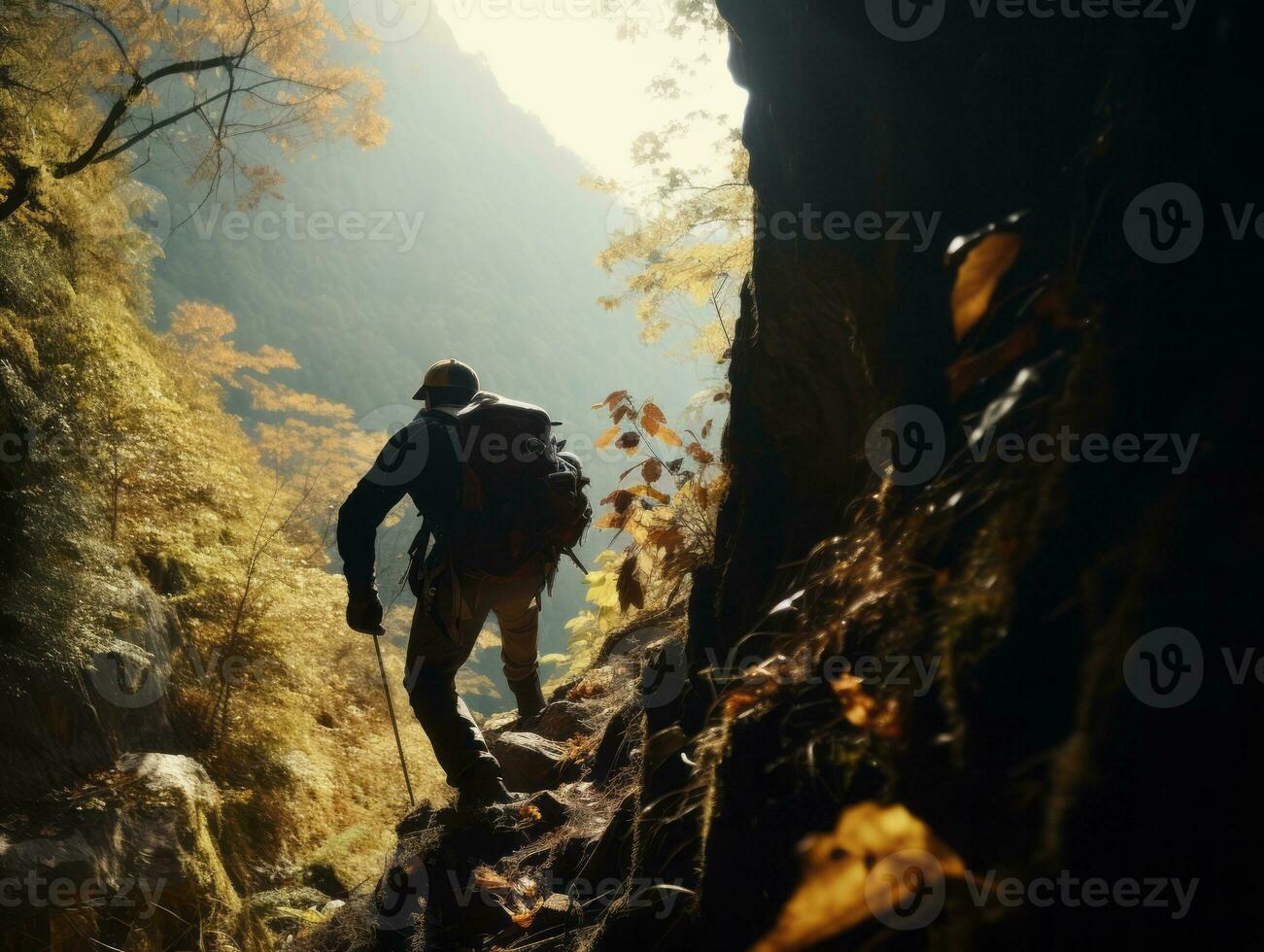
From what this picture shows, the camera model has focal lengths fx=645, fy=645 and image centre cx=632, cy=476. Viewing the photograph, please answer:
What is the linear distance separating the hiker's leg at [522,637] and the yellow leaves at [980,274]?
3.26 m

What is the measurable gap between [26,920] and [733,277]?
7799 mm

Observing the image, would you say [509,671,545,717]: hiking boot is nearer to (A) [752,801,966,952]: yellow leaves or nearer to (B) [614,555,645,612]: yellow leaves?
(B) [614,555,645,612]: yellow leaves

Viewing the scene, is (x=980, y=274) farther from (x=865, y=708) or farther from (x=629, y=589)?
(x=629, y=589)

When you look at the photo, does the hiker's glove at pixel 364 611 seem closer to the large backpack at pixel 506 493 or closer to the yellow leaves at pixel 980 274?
the large backpack at pixel 506 493

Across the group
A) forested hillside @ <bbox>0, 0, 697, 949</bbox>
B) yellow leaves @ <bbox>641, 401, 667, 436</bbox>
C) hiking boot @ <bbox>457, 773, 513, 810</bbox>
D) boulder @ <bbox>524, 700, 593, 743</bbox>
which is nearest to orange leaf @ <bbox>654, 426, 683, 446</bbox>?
yellow leaves @ <bbox>641, 401, 667, 436</bbox>

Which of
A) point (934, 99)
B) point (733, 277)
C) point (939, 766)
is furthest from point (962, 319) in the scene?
point (733, 277)

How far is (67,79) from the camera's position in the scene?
6.86 meters

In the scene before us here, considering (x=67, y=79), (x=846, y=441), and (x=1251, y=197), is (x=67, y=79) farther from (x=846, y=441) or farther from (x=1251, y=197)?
(x=1251, y=197)

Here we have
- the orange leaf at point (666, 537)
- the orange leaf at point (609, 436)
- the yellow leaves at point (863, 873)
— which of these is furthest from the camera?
the orange leaf at point (609, 436)

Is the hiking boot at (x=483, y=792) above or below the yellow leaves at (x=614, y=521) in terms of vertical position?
below

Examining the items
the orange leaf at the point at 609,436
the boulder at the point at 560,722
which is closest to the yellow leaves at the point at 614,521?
the orange leaf at the point at 609,436

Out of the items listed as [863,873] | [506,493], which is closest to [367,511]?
[506,493]

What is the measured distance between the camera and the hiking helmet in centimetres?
407

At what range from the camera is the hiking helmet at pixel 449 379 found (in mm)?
4074
